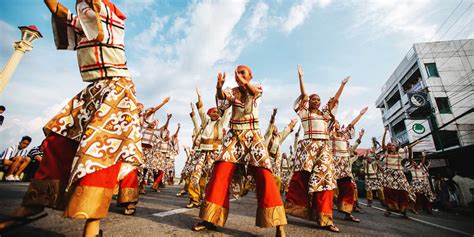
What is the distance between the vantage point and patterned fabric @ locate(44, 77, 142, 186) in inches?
64.4

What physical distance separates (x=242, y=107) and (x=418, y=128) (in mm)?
23526

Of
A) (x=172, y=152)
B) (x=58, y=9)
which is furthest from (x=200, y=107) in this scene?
(x=172, y=152)

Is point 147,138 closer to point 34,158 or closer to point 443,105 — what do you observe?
point 34,158

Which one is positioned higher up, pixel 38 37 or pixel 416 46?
pixel 416 46

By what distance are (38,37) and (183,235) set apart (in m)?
9.96

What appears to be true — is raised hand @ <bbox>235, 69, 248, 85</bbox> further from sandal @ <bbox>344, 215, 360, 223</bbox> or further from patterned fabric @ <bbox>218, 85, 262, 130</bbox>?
sandal @ <bbox>344, 215, 360, 223</bbox>

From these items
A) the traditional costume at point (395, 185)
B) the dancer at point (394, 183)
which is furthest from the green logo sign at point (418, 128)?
the traditional costume at point (395, 185)

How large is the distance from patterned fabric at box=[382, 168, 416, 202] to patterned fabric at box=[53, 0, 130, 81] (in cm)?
791

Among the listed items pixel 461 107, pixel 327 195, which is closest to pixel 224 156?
pixel 327 195

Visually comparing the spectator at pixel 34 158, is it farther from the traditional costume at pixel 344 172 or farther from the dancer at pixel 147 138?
the traditional costume at pixel 344 172

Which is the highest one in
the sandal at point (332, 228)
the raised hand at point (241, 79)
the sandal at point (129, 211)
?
the raised hand at point (241, 79)

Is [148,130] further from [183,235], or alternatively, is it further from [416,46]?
[416,46]

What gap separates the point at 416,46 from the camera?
79.6ft

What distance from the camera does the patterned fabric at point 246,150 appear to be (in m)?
2.70
